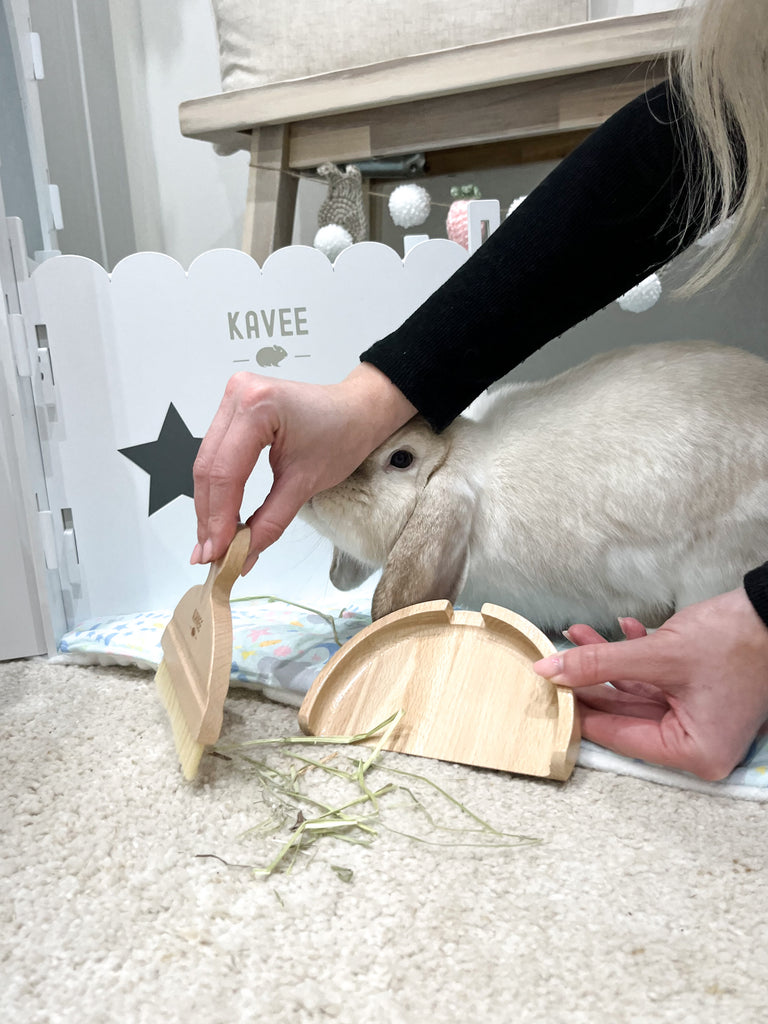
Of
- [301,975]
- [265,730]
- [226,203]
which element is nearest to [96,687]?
[265,730]

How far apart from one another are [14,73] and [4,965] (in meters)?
1.13

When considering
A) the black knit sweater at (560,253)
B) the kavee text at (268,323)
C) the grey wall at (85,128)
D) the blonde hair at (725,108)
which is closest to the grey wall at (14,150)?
the grey wall at (85,128)

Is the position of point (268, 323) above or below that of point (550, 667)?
above

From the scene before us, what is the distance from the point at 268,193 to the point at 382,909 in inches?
46.6

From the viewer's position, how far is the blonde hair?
755mm

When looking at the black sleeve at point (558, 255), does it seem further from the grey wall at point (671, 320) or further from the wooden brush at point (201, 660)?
the grey wall at point (671, 320)

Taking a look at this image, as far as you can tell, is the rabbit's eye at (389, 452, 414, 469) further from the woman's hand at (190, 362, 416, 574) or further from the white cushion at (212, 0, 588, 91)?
the white cushion at (212, 0, 588, 91)

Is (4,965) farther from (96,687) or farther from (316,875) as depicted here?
(96,687)

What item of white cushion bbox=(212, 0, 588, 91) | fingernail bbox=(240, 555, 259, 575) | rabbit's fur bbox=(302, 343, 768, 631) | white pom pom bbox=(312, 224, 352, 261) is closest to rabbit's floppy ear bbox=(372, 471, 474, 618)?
rabbit's fur bbox=(302, 343, 768, 631)

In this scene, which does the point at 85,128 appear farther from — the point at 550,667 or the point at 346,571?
the point at 550,667

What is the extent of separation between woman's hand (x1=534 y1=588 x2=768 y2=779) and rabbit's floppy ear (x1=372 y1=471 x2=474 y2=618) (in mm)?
200

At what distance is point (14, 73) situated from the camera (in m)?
1.12

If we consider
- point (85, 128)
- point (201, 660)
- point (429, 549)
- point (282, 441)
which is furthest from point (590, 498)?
point (85, 128)

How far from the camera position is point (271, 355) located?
1118mm
